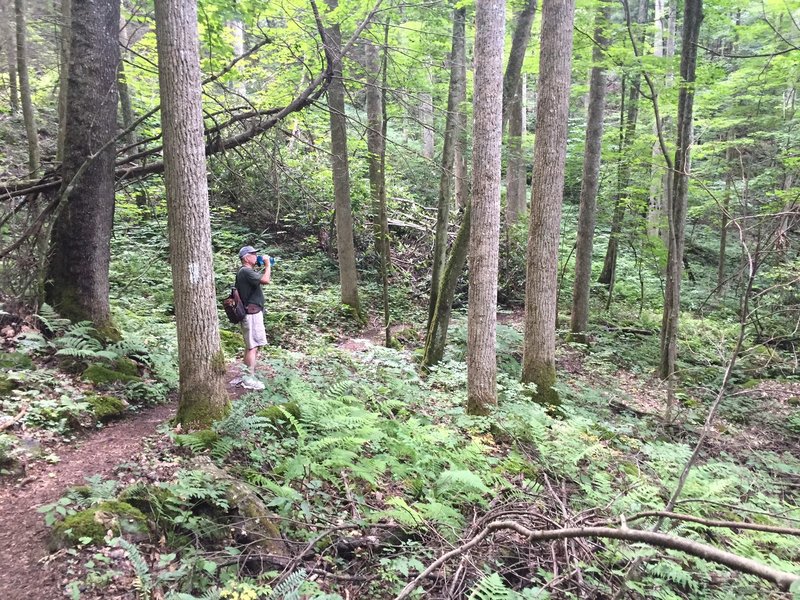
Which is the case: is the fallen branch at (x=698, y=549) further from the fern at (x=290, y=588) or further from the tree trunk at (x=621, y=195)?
the tree trunk at (x=621, y=195)

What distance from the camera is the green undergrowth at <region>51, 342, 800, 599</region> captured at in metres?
3.73

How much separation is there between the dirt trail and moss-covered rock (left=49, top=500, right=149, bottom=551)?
6.1 inches

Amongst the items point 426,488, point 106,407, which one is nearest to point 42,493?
point 106,407

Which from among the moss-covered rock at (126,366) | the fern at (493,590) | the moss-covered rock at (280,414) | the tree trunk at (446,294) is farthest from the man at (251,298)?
the fern at (493,590)

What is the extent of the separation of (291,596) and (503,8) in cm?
690

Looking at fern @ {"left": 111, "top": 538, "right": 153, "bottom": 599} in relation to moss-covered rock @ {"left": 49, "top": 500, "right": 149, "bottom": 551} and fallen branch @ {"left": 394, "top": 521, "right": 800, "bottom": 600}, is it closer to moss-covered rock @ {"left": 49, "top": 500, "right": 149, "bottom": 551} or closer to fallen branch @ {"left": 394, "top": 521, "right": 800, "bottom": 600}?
moss-covered rock @ {"left": 49, "top": 500, "right": 149, "bottom": 551}

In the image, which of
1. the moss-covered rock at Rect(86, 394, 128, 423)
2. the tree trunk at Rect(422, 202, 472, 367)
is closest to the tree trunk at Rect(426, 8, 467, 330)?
the tree trunk at Rect(422, 202, 472, 367)

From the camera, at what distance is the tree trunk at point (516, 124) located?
9.26 metres

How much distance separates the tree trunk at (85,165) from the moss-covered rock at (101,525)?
3895 millimetres

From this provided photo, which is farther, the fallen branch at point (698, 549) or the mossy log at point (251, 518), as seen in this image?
the mossy log at point (251, 518)

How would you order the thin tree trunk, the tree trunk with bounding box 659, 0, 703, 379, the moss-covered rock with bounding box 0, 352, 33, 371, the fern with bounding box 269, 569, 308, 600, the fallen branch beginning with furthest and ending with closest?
the thin tree trunk
the tree trunk with bounding box 659, 0, 703, 379
the moss-covered rock with bounding box 0, 352, 33, 371
the fern with bounding box 269, 569, 308, 600
the fallen branch

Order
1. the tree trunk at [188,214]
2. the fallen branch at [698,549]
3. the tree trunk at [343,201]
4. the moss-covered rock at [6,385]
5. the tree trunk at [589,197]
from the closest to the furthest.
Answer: the fallen branch at [698,549], the tree trunk at [188,214], the moss-covered rock at [6,385], the tree trunk at [343,201], the tree trunk at [589,197]

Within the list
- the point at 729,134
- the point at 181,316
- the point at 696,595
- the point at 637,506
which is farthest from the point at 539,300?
the point at 729,134

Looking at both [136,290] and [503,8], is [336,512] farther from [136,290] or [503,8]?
[136,290]
